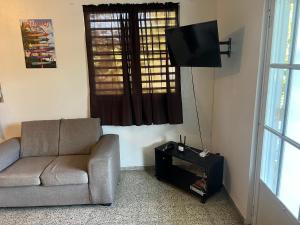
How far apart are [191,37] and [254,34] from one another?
61 cm

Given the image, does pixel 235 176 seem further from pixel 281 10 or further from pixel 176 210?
pixel 281 10

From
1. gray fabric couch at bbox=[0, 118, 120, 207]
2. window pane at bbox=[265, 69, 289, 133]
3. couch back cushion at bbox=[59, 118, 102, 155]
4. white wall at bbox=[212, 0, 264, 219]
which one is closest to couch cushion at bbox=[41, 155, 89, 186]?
gray fabric couch at bbox=[0, 118, 120, 207]

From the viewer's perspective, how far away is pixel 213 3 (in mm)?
2824

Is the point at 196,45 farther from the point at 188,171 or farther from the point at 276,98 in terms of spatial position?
the point at 188,171

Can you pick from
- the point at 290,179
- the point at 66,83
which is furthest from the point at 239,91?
the point at 66,83

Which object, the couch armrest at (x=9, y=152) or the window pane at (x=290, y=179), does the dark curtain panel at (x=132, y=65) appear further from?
the window pane at (x=290, y=179)

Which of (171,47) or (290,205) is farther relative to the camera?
(171,47)

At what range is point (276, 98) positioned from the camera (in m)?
1.67

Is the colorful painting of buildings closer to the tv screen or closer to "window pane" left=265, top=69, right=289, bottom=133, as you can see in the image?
the tv screen

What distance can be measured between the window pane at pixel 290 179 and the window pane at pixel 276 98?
0.62 ft

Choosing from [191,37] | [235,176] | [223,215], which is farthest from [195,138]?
[191,37]

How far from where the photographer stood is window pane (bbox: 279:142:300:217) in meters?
1.44

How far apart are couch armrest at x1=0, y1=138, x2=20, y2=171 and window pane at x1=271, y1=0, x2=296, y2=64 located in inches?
109

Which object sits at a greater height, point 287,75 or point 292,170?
point 287,75
